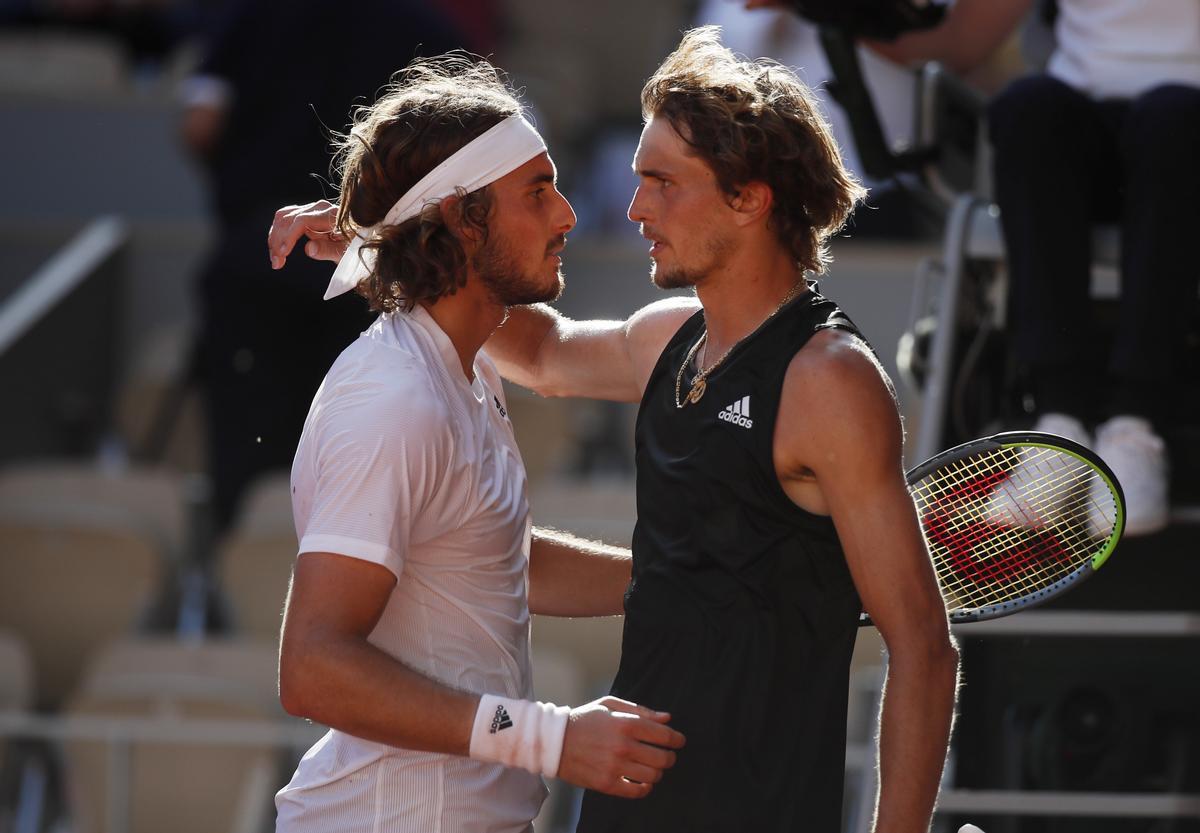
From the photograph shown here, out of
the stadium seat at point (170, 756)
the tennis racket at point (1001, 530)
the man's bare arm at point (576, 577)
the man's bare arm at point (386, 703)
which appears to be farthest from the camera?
the stadium seat at point (170, 756)

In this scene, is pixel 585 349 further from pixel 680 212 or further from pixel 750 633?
pixel 750 633

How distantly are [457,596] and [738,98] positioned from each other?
28.4 inches

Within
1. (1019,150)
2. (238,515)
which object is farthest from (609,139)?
(1019,150)

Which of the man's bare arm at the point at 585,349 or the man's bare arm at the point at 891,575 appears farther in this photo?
the man's bare arm at the point at 585,349

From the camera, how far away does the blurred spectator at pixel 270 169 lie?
500cm

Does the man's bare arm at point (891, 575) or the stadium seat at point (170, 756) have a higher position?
the man's bare arm at point (891, 575)

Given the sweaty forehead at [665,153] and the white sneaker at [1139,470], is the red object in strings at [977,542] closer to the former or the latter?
the white sneaker at [1139,470]

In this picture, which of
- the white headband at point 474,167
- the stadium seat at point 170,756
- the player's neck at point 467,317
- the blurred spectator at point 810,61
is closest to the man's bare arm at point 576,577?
the player's neck at point 467,317

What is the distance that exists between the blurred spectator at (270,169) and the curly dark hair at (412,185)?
2659 millimetres

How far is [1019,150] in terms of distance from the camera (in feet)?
10.3

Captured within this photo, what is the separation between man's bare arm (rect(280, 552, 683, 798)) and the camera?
1.99m

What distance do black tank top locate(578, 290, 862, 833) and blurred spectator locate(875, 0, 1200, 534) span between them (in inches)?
39.8

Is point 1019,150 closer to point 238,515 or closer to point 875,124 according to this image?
point 875,124

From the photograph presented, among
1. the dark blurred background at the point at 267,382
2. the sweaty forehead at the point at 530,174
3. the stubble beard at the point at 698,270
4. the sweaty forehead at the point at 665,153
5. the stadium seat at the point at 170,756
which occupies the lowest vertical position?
the stadium seat at the point at 170,756
